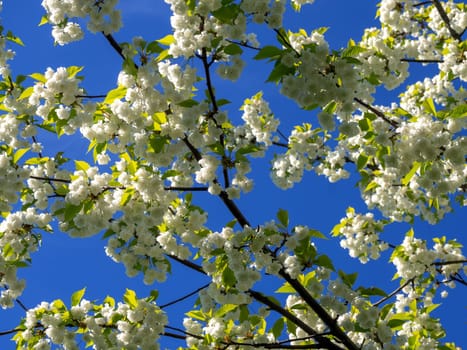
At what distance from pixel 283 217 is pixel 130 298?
180cm

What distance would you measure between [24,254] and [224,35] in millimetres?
3159

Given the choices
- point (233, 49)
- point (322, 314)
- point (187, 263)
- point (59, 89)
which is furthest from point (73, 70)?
point (322, 314)

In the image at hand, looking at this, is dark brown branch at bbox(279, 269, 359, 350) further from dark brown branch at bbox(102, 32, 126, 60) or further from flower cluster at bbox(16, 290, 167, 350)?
dark brown branch at bbox(102, 32, 126, 60)

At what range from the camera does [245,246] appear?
4480 millimetres

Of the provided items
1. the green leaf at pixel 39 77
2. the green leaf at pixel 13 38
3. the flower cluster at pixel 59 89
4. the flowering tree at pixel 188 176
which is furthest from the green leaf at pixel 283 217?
the green leaf at pixel 13 38

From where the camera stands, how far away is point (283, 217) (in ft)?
14.9

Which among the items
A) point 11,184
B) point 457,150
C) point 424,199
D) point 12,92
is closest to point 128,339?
point 11,184

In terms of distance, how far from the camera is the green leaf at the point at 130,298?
509cm

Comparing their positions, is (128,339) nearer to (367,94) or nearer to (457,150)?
(457,150)

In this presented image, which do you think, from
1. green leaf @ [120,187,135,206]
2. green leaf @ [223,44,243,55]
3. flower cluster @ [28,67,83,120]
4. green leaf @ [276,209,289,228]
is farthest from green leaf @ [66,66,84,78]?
green leaf @ [276,209,289,228]

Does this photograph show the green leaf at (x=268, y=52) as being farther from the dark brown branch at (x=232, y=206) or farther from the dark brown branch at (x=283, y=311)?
the dark brown branch at (x=283, y=311)

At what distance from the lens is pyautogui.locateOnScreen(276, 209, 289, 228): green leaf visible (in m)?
4.52

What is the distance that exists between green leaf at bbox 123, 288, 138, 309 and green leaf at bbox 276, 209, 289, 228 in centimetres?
171

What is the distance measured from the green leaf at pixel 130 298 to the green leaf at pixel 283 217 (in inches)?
67.3
